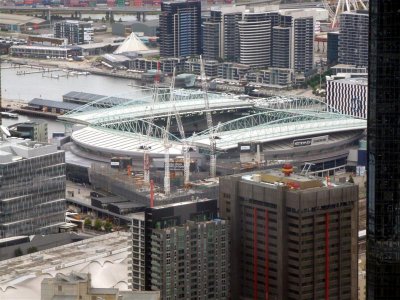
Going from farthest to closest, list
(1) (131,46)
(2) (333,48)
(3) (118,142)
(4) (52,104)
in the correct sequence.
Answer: (1) (131,46) < (2) (333,48) < (4) (52,104) < (3) (118,142)

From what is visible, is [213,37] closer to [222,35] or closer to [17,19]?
[222,35]

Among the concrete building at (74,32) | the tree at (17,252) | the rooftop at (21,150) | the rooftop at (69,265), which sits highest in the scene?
the concrete building at (74,32)

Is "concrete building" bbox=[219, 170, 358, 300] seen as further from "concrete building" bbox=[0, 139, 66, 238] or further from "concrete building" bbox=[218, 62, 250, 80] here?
"concrete building" bbox=[218, 62, 250, 80]

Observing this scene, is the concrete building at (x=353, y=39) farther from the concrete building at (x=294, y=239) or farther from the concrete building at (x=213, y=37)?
the concrete building at (x=294, y=239)

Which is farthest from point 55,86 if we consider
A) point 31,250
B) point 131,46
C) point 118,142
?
point 31,250

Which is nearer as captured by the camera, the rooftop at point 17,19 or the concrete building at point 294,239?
the concrete building at point 294,239

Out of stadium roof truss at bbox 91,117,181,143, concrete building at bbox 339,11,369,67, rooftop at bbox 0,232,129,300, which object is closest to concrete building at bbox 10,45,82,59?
concrete building at bbox 339,11,369,67

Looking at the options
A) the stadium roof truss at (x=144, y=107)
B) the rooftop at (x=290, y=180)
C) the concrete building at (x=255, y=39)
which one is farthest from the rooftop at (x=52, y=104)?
the rooftop at (x=290, y=180)
